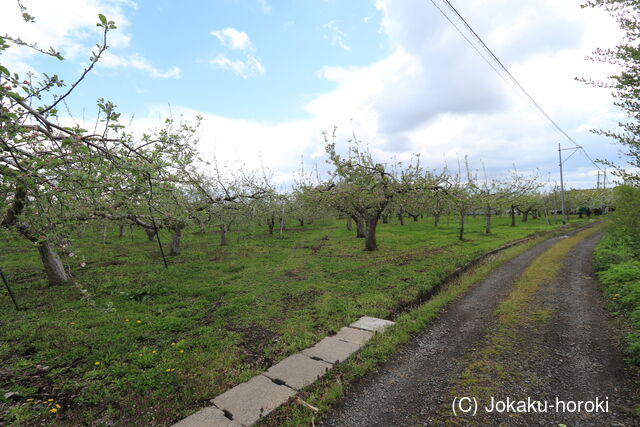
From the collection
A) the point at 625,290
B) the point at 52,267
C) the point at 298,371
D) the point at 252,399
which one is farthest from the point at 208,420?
the point at 52,267

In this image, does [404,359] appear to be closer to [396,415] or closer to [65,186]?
[396,415]

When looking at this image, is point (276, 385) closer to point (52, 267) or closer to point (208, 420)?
point (208, 420)

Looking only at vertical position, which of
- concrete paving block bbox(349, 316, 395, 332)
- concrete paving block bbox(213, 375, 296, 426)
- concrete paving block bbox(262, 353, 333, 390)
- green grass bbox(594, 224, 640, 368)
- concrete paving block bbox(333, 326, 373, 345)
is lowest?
concrete paving block bbox(213, 375, 296, 426)

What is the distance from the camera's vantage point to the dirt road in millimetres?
4297

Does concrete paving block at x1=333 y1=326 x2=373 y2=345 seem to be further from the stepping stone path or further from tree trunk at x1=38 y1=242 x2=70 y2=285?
tree trunk at x1=38 y1=242 x2=70 y2=285

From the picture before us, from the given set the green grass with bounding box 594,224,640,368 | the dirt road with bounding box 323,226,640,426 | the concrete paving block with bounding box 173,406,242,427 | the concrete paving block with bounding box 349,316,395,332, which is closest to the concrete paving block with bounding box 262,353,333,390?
the dirt road with bounding box 323,226,640,426

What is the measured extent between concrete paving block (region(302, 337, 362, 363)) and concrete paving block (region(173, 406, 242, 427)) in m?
2.16

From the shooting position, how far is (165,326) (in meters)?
7.75

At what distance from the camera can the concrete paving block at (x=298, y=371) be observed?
203 inches

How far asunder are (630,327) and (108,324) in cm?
1361

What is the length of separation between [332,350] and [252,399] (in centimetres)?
209

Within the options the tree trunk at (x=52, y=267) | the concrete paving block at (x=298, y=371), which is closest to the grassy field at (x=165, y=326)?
the concrete paving block at (x=298, y=371)

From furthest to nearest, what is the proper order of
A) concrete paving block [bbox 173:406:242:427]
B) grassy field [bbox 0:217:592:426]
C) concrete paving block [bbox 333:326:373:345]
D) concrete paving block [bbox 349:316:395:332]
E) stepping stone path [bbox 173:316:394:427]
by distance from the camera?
1. concrete paving block [bbox 349:316:395:332]
2. concrete paving block [bbox 333:326:373:345]
3. grassy field [bbox 0:217:592:426]
4. stepping stone path [bbox 173:316:394:427]
5. concrete paving block [bbox 173:406:242:427]

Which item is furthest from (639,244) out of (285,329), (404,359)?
(285,329)
